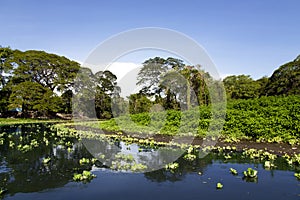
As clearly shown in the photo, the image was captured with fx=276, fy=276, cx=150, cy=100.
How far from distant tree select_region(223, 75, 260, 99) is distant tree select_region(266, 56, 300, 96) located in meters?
9.42

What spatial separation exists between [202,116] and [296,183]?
11.0m

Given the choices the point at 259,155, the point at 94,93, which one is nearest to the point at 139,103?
the point at 94,93

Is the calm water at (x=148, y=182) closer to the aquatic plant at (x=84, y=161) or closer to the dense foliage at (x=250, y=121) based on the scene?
the aquatic plant at (x=84, y=161)

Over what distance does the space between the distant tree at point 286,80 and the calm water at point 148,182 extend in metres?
33.5

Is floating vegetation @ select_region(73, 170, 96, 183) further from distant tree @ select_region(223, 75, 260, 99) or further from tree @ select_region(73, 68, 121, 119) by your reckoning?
distant tree @ select_region(223, 75, 260, 99)

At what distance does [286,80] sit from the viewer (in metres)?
39.9

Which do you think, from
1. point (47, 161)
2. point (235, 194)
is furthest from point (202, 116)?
point (235, 194)

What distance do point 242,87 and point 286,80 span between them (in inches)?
605

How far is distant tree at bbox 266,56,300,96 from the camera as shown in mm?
38281

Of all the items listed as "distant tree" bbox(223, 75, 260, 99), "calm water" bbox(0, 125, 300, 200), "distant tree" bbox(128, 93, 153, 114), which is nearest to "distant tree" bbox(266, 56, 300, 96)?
"distant tree" bbox(223, 75, 260, 99)

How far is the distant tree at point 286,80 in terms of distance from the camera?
38.3m

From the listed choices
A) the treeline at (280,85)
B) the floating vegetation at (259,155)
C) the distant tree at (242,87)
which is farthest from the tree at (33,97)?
the floating vegetation at (259,155)

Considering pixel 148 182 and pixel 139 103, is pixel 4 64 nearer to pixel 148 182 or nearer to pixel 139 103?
pixel 139 103

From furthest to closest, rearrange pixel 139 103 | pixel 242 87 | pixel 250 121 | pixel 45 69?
1. pixel 242 87
2. pixel 45 69
3. pixel 139 103
4. pixel 250 121
